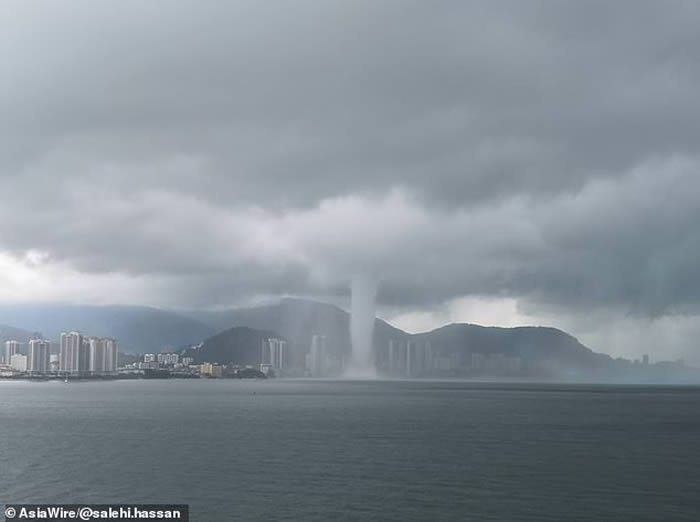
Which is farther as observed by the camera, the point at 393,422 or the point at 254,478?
the point at 393,422

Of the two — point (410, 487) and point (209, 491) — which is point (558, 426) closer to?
point (410, 487)

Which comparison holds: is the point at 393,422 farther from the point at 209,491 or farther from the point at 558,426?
the point at 209,491

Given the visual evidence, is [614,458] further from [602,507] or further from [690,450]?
[602,507]

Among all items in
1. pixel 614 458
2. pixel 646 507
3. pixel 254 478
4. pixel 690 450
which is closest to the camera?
pixel 646 507

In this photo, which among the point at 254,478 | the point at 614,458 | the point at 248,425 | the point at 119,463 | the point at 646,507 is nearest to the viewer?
the point at 646,507

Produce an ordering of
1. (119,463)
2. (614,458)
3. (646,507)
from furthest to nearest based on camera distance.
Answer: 1. (614,458)
2. (119,463)
3. (646,507)

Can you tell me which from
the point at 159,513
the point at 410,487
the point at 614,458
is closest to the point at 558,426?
the point at 614,458

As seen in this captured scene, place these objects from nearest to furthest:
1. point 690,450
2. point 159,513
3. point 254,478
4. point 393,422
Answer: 1. point 159,513
2. point 254,478
3. point 690,450
4. point 393,422

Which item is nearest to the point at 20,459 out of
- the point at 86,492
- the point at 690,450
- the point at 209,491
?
the point at 86,492

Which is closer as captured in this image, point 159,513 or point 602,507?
point 159,513
